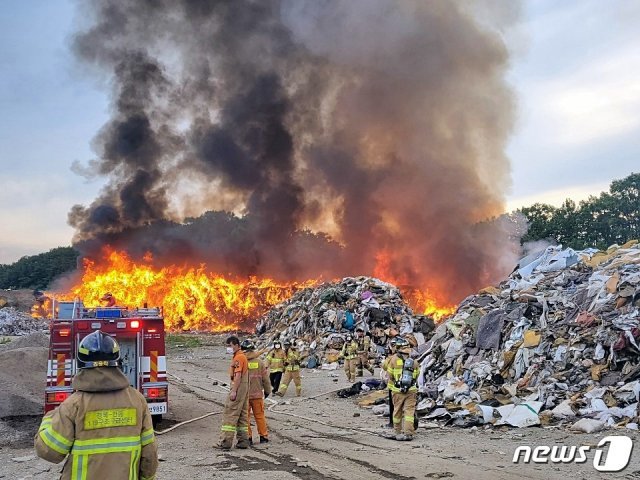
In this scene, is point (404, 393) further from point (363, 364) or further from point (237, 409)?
point (363, 364)

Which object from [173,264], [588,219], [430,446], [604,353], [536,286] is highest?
[588,219]

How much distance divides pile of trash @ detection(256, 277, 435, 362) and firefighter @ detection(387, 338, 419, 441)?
1127cm

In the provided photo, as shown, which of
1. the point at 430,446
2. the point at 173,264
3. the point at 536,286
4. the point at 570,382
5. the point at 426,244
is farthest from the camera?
the point at 173,264

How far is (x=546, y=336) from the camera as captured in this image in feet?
39.7

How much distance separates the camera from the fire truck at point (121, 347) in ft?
28.2

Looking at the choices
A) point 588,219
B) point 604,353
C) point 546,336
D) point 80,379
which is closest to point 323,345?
point 546,336

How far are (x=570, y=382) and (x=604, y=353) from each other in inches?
33.7

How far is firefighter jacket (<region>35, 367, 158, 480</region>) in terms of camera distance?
303 centimetres

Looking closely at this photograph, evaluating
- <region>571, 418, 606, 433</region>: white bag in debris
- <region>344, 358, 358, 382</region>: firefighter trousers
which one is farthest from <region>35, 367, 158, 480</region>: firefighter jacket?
<region>344, 358, 358, 382</region>: firefighter trousers

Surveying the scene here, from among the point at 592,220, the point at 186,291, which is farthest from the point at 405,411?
the point at 592,220

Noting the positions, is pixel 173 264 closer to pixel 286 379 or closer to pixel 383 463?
pixel 286 379

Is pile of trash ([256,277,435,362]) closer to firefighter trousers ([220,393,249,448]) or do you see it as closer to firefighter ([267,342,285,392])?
firefighter ([267,342,285,392])

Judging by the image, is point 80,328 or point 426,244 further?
point 426,244

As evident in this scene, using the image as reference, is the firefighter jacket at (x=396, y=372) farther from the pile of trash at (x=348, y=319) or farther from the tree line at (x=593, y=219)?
the tree line at (x=593, y=219)
